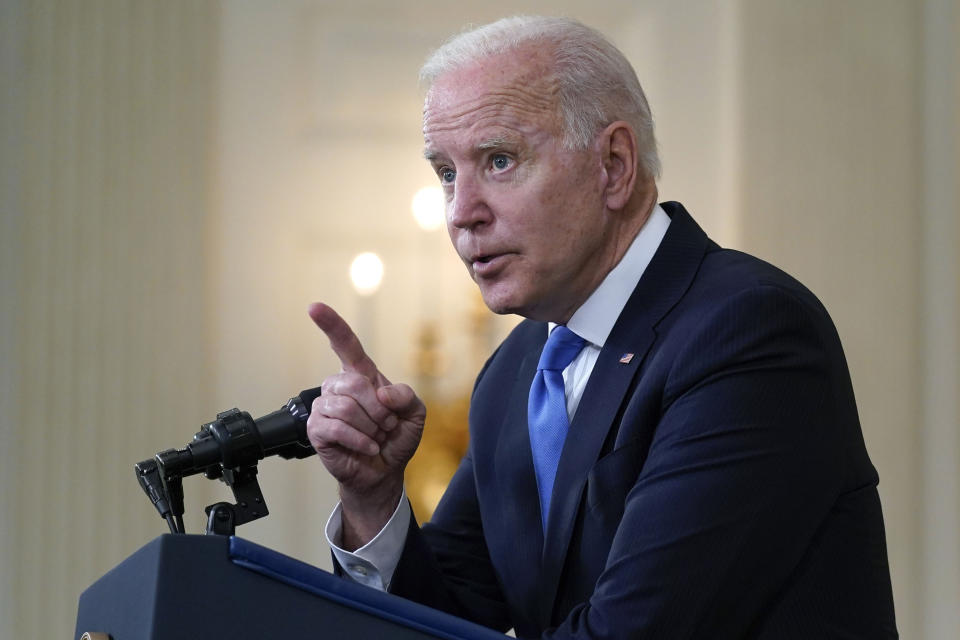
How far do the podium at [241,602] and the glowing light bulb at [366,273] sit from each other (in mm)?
3967

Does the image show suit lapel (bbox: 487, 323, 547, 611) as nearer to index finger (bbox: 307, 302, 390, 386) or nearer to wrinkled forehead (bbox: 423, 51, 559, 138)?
index finger (bbox: 307, 302, 390, 386)

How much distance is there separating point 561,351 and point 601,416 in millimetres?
247

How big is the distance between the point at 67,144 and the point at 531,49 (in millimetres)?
3505

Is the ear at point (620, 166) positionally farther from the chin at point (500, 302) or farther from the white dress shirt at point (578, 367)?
the chin at point (500, 302)

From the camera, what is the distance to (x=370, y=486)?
169 cm

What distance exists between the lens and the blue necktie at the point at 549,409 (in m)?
1.68

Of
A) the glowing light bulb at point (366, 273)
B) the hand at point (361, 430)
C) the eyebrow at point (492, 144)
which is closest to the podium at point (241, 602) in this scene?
the hand at point (361, 430)

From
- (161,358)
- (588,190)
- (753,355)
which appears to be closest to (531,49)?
(588,190)

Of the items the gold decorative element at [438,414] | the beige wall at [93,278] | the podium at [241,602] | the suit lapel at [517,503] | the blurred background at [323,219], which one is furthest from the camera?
the gold decorative element at [438,414]

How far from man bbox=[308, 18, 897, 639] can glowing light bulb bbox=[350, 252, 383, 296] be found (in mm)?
3069

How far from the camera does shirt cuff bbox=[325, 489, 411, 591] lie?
1724mm

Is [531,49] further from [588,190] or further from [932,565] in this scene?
[932,565]

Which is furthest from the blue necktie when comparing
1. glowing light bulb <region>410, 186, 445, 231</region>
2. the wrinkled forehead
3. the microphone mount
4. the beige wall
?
glowing light bulb <region>410, 186, 445, 231</region>

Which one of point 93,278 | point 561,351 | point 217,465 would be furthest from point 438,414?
point 217,465
